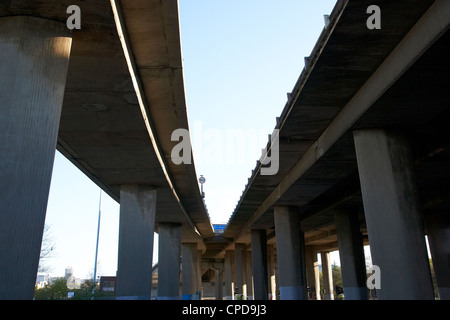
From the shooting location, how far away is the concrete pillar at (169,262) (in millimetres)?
32156

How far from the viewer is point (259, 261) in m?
37.8

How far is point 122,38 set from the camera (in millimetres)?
9562

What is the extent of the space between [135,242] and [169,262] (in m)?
13.3

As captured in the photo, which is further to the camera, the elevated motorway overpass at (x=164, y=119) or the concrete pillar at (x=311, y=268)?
the concrete pillar at (x=311, y=268)

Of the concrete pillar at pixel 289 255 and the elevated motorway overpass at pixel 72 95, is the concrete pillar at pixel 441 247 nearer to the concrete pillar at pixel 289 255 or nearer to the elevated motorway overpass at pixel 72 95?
the concrete pillar at pixel 289 255

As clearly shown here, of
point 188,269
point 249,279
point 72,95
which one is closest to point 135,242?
point 72,95

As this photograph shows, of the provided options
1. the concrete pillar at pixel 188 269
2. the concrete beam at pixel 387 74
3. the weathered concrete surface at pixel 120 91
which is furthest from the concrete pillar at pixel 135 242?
the concrete pillar at pixel 188 269

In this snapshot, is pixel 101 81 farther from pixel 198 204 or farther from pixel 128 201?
pixel 198 204

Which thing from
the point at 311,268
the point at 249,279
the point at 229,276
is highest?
the point at 311,268

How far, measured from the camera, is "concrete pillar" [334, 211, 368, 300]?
26.5m

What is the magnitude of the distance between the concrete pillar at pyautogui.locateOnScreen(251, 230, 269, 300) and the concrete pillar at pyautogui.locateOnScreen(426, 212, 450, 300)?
15.0 metres

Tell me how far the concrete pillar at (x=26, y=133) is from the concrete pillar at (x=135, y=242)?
12.4 metres

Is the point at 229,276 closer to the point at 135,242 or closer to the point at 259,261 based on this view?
the point at 259,261
